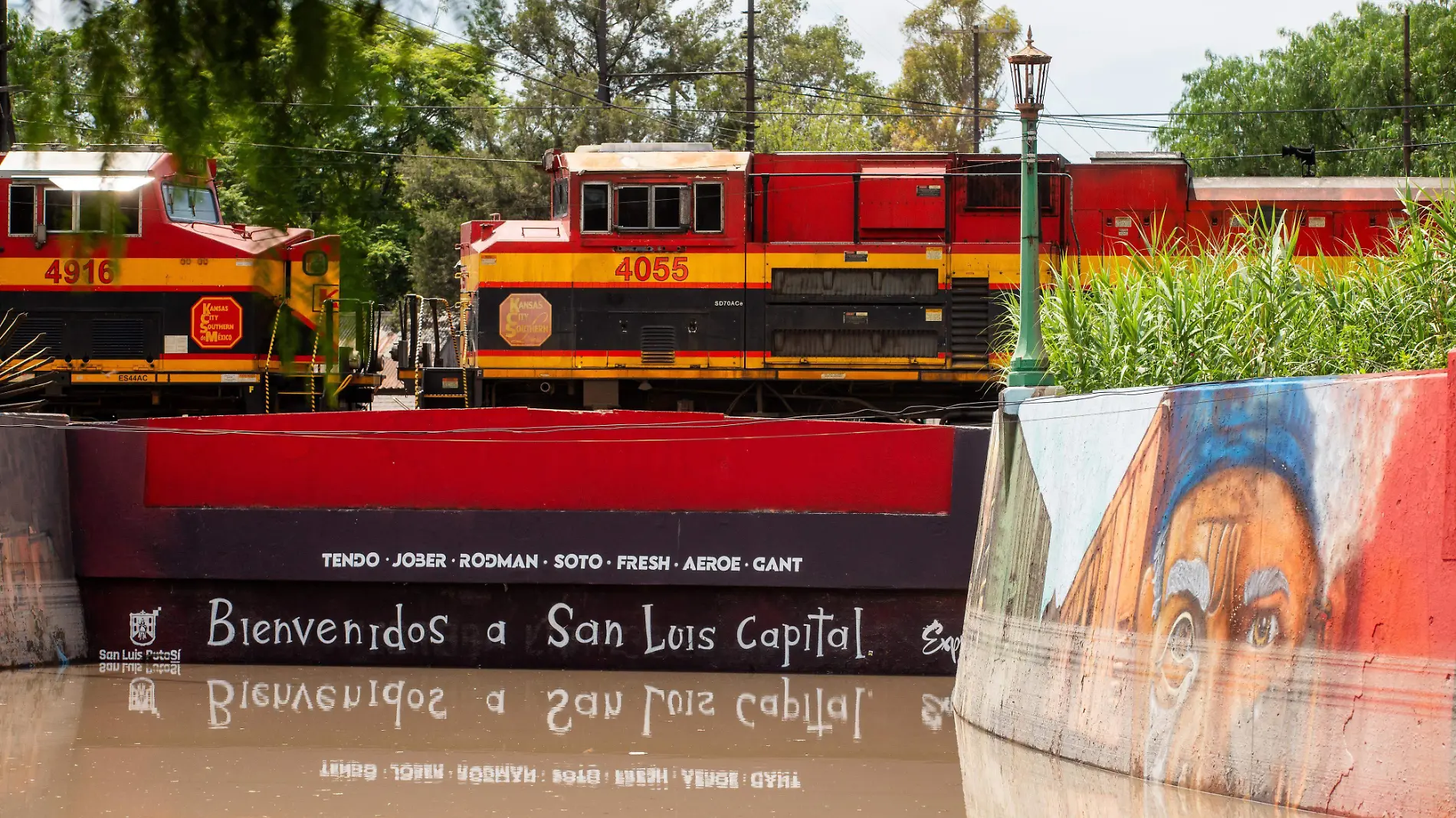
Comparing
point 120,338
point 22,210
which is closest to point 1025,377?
point 120,338

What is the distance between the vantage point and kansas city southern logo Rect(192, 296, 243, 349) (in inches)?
707

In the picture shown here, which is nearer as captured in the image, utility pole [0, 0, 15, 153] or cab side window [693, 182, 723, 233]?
utility pole [0, 0, 15, 153]

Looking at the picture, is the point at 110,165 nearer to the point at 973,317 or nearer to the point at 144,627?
the point at 144,627

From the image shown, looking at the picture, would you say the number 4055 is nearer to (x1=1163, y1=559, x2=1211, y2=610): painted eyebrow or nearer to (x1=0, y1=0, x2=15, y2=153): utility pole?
(x1=1163, y1=559, x2=1211, y2=610): painted eyebrow

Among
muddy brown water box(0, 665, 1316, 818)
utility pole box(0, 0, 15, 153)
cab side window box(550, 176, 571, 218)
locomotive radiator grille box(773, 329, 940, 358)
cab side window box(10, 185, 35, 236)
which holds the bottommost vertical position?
muddy brown water box(0, 665, 1316, 818)

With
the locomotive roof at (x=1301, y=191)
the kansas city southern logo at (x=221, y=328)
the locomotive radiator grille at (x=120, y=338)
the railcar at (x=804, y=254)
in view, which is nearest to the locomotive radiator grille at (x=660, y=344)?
the railcar at (x=804, y=254)

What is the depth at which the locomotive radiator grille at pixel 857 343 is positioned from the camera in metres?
18.2

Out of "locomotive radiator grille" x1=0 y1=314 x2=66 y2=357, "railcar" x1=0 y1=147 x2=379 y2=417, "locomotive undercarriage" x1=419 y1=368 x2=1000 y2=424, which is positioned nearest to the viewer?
"railcar" x1=0 y1=147 x2=379 y2=417

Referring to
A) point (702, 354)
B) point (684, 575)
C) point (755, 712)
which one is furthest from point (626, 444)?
point (702, 354)

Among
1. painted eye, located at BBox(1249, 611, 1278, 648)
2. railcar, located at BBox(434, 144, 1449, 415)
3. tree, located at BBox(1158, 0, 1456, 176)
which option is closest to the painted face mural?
painted eye, located at BBox(1249, 611, 1278, 648)

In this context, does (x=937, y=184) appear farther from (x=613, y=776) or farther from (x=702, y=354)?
(x=613, y=776)

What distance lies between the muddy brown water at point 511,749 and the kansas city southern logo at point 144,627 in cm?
23

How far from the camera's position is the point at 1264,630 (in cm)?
812

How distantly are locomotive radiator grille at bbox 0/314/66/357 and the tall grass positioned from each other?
1159 cm
